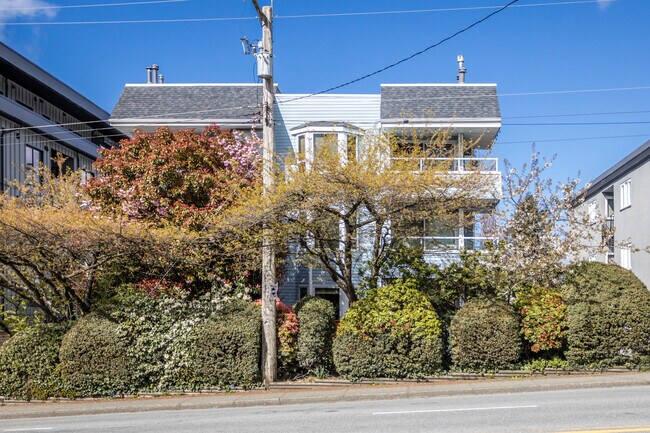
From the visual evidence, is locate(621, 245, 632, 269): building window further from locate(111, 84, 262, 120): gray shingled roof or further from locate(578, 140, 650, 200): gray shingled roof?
locate(111, 84, 262, 120): gray shingled roof

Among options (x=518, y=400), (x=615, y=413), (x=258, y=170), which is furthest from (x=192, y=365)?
(x=615, y=413)

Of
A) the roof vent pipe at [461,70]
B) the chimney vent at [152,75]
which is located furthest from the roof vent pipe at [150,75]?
the roof vent pipe at [461,70]

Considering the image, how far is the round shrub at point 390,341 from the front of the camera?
16838mm

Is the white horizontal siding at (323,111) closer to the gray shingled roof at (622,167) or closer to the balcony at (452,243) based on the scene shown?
the balcony at (452,243)

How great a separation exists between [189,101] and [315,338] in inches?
566

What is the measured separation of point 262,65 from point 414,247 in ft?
20.3

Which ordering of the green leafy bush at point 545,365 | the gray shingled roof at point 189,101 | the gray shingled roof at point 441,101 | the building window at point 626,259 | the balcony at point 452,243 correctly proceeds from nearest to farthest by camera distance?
the green leafy bush at point 545,365
the balcony at point 452,243
the gray shingled roof at point 441,101
the gray shingled roof at point 189,101
the building window at point 626,259

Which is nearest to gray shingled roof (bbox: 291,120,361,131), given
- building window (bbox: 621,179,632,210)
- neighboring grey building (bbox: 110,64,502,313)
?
neighboring grey building (bbox: 110,64,502,313)

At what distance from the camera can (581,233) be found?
19.0 metres

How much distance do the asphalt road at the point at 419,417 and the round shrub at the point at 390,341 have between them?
2083 mm

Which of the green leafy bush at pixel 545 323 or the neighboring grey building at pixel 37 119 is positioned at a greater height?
the neighboring grey building at pixel 37 119

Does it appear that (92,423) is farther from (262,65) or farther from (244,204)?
(262,65)

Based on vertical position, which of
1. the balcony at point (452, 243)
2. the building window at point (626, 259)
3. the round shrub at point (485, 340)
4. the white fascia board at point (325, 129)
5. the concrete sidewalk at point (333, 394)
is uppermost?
the white fascia board at point (325, 129)

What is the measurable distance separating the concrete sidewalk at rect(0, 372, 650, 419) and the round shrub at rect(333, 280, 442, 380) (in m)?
0.44
